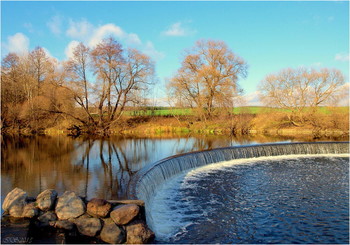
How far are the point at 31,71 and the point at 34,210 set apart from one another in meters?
31.5

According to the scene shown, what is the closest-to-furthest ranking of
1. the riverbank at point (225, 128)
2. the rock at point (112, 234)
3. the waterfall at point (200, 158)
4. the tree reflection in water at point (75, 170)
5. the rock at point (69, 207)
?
1. the rock at point (112, 234)
2. the rock at point (69, 207)
3. the tree reflection in water at point (75, 170)
4. the waterfall at point (200, 158)
5. the riverbank at point (225, 128)

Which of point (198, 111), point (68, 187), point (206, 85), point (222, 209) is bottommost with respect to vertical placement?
point (222, 209)

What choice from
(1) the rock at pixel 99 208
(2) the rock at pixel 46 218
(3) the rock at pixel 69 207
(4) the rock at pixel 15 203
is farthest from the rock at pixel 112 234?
(4) the rock at pixel 15 203

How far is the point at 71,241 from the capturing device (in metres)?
5.29

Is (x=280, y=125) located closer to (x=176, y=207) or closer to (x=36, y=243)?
(x=176, y=207)

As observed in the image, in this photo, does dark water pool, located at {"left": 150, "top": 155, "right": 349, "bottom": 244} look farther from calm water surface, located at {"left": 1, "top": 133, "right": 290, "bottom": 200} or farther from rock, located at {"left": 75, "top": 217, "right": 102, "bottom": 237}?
calm water surface, located at {"left": 1, "top": 133, "right": 290, "bottom": 200}

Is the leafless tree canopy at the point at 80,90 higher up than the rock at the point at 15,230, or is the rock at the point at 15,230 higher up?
the leafless tree canopy at the point at 80,90

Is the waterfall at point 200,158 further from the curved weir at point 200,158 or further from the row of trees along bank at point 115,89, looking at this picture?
the row of trees along bank at point 115,89

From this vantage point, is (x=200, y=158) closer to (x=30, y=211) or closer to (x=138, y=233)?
(x=138, y=233)

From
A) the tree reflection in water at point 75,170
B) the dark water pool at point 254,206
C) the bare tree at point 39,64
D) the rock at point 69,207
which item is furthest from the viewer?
the bare tree at point 39,64

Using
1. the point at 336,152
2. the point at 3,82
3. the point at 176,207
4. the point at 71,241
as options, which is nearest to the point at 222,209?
the point at 176,207

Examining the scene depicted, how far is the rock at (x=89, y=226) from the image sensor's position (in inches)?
218

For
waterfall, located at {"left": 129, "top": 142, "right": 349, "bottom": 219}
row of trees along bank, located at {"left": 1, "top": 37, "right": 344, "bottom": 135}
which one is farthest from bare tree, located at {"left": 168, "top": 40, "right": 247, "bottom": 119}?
waterfall, located at {"left": 129, "top": 142, "right": 349, "bottom": 219}

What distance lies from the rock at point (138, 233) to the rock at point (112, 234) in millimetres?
130
